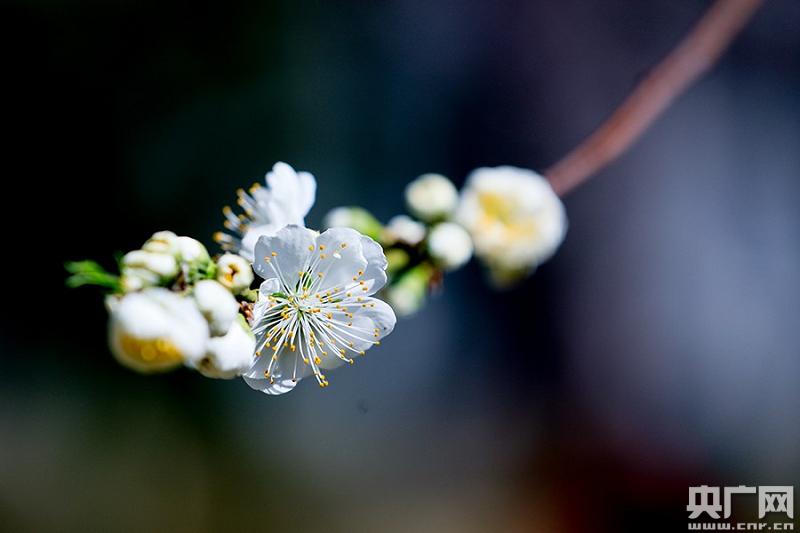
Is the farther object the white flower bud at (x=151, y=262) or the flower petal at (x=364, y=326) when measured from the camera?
the flower petal at (x=364, y=326)

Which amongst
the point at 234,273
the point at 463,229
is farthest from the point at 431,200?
the point at 234,273

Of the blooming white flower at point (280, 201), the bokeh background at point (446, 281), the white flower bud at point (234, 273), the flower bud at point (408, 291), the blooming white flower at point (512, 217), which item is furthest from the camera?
the bokeh background at point (446, 281)

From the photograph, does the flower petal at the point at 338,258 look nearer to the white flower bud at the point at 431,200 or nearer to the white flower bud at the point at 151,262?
the white flower bud at the point at 151,262

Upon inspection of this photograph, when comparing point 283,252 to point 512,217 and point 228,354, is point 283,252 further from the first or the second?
point 512,217

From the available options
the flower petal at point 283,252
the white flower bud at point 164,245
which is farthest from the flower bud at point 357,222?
the white flower bud at point 164,245

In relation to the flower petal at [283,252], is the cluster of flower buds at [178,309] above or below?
below

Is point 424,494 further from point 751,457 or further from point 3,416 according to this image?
point 3,416

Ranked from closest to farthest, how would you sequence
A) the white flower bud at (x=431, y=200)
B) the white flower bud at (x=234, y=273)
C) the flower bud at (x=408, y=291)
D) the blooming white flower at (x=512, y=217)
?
the white flower bud at (x=234, y=273)
the flower bud at (x=408, y=291)
the white flower bud at (x=431, y=200)
the blooming white flower at (x=512, y=217)
